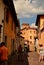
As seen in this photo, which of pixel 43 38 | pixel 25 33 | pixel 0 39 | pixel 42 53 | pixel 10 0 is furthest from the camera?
pixel 25 33

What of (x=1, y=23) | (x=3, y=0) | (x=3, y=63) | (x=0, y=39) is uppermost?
(x=3, y=0)

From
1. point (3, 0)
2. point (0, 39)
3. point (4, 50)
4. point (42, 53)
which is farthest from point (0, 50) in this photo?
point (42, 53)

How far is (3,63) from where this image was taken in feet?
51.5

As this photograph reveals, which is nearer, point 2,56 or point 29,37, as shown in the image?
point 2,56

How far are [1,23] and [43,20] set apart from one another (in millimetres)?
35388

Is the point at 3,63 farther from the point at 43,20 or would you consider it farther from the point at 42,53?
the point at 43,20

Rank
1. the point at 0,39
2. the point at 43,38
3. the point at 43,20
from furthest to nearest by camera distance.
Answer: the point at 43,20
the point at 43,38
the point at 0,39

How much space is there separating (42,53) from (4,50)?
12372mm

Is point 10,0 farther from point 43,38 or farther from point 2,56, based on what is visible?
point 43,38

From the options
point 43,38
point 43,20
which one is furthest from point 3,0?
point 43,20

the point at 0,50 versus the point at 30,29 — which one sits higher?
the point at 30,29

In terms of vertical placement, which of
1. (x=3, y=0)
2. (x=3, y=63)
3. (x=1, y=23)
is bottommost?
(x=3, y=63)

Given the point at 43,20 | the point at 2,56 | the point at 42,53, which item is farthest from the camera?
the point at 43,20

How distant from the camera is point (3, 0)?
2225cm
